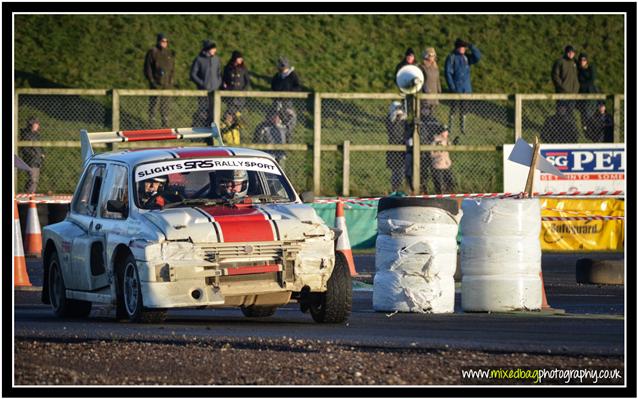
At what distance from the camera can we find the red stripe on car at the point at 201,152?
A: 44.1 feet

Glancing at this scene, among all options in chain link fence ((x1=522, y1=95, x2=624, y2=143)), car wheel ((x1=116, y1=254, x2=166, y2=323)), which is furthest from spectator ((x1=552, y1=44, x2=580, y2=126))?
car wheel ((x1=116, y1=254, x2=166, y2=323))

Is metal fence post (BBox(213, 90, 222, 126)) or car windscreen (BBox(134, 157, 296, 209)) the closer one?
car windscreen (BBox(134, 157, 296, 209))

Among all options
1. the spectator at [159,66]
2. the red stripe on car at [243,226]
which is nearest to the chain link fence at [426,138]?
the spectator at [159,66]

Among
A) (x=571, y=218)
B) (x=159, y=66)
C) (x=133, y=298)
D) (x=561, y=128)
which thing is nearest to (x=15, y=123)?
(x=159, y=66)

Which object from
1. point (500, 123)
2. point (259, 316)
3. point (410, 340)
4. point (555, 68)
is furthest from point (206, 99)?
point (410, 340)

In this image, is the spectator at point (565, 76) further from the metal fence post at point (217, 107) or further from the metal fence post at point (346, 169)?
the metal fence post at point (217, 107)

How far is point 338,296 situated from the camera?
499 inches

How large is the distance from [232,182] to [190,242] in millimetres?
1448

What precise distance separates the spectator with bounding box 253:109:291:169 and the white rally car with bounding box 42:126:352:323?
10659 mm

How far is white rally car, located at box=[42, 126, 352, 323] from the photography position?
12117mm

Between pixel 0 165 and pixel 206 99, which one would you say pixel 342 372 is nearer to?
pixel 0 165

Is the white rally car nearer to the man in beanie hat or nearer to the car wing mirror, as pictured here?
the car wing mirror

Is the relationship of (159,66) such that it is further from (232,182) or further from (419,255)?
(419,255)

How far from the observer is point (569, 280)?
1833cm
